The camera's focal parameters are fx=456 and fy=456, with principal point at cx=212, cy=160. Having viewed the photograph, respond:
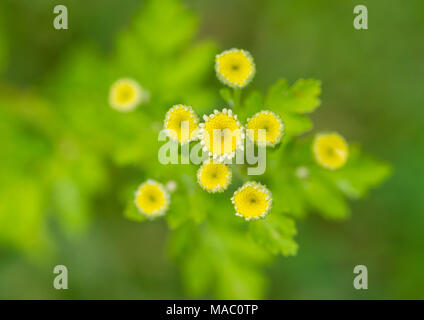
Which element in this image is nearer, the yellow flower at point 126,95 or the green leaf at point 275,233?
the green leaf at point 275,233

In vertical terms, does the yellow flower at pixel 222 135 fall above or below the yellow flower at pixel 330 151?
below

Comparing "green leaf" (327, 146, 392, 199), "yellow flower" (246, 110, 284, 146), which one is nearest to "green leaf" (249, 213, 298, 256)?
"yellow flower" (246, 110, 284, 146)

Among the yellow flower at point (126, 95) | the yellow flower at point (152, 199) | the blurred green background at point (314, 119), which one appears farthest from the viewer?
the blurred green background at point (314, 119)

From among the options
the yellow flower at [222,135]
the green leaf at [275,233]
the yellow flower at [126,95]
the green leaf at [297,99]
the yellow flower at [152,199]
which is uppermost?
the yellow flower at [126,95]

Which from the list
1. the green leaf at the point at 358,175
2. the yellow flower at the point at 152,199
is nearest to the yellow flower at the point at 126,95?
the yellow flower at the point at 152,199

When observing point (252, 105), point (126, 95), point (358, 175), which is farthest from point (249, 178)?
point (126, 95)

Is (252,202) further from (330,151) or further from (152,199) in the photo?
(330,151)

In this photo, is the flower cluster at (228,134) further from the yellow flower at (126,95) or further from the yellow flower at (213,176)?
the yellow flower at (126,95)
